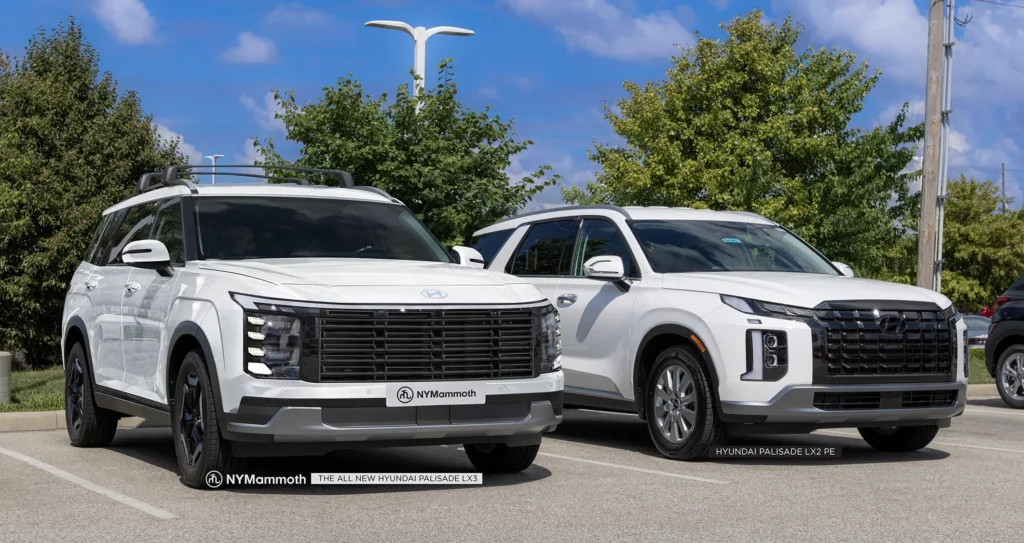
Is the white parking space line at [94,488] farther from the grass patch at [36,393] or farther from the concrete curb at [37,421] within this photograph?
the grass patch at [36,393]

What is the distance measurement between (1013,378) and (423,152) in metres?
9.94

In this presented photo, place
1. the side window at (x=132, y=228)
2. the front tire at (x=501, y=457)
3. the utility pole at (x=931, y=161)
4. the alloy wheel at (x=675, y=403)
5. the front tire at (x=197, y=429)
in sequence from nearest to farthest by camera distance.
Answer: the front tire at (x=197, y=429), the front tire at (x=501, y=457), the alloy wheel at (x=675, y=403), the side window at (x=132, y=228), the utility pole at (x=931, y=161)

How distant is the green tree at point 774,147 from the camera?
119 ft

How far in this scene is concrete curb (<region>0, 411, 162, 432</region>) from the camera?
11859mm

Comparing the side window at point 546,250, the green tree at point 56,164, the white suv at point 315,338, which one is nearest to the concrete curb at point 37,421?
the white suv at point 315,338

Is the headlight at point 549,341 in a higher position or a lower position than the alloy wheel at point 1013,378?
higher

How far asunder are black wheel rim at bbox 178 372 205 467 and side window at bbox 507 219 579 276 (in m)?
4.12

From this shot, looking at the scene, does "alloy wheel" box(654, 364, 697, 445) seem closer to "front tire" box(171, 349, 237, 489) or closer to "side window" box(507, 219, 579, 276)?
"side window" box(507, 219, 579, 276)

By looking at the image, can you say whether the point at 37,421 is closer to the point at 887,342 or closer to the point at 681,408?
the point at 681,408

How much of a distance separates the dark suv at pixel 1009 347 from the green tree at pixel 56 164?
25175mm

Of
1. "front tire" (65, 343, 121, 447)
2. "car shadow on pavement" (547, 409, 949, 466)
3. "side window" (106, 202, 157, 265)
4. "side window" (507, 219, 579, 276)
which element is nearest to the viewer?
"side window" (106, 202, 157, 265)

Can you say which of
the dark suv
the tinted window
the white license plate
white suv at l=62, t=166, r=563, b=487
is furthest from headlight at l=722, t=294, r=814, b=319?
the dark suv

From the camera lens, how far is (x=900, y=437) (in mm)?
10430

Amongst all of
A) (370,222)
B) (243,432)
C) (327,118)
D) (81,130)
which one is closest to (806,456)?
(370,222)
